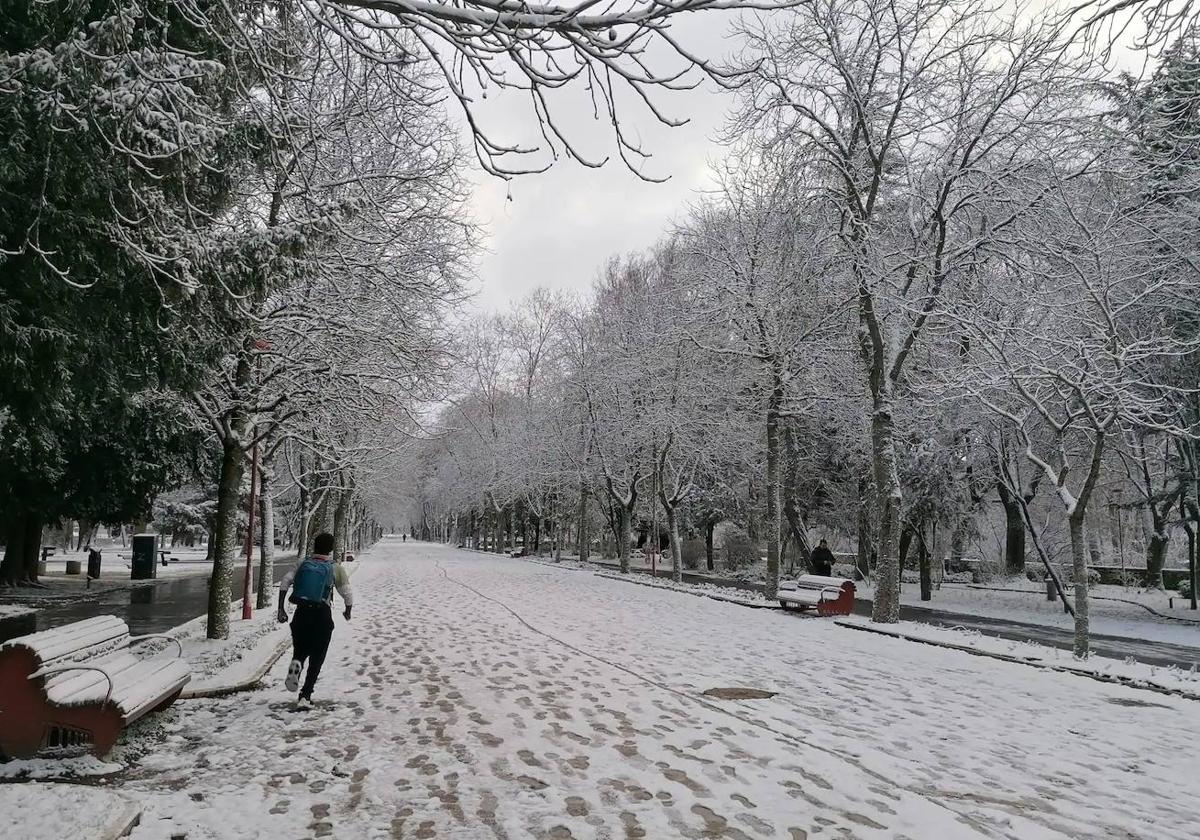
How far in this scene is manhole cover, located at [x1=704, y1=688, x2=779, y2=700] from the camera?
8789 millimetres

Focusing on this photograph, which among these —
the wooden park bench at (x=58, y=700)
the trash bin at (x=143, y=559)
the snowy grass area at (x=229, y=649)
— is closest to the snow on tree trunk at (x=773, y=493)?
the snowy grass area at (x=229, y=649)

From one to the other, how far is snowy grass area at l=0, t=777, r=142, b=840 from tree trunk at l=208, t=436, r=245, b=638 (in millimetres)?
6884

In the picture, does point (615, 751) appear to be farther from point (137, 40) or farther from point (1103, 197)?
point (1103, 197)

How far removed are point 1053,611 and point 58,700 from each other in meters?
27.0

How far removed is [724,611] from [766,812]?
45.9 ft

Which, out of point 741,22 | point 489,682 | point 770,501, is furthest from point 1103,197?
point 489,682

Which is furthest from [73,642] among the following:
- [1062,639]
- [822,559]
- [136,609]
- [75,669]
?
[822,559]

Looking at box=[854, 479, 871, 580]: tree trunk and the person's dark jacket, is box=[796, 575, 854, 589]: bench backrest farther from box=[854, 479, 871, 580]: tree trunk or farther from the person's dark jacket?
box=[854, 479, 871, 580]: tree trunk

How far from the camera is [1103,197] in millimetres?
15594

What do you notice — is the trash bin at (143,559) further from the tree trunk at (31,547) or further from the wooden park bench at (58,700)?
A: the wooden park bench at (58,700)

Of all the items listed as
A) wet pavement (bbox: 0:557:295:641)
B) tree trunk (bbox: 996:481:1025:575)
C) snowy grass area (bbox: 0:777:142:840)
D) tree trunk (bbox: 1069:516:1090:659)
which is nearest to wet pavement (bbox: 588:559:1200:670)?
tree trunk (bbox: 1069:516:1090:659)

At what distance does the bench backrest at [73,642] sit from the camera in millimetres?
5770

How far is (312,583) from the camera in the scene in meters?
8.34

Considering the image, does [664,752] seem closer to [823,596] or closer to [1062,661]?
[1062,661]
